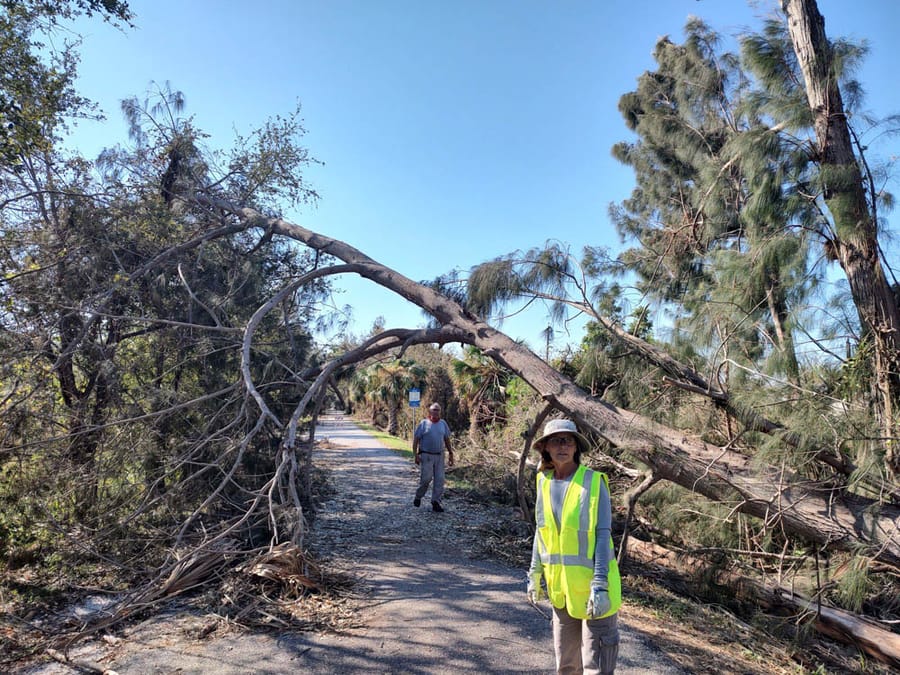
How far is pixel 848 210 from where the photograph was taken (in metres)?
4.48

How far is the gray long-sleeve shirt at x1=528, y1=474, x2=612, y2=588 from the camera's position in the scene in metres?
2.51

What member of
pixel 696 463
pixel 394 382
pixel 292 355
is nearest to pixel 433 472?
pixel 292 355

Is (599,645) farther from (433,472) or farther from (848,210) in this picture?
(433,472)

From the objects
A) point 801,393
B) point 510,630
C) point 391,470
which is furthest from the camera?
point 391,470

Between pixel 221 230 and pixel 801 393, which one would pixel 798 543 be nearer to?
pixel 801 393

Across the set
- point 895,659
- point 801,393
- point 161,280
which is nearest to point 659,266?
point 801,393

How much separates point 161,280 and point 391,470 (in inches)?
331

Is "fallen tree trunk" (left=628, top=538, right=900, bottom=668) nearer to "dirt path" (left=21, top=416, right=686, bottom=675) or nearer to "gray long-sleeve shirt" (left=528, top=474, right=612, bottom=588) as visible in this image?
"dirt path" (left=21, top=416, right=686, bottom=675)

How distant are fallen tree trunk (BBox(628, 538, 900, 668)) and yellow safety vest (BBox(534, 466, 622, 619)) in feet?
10.3

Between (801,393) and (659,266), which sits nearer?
(801,393)

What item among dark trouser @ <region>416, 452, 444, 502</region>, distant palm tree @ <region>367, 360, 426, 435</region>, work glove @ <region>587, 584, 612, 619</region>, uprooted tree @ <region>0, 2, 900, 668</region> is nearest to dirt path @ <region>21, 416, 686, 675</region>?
uprooted tree @ <region>0, 2, 900, 668</region>

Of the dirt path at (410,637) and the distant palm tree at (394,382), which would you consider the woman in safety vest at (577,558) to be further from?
the distant palm tree at (394,382)

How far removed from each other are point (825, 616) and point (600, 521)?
4059mm

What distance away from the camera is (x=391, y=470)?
1352 centimetres
